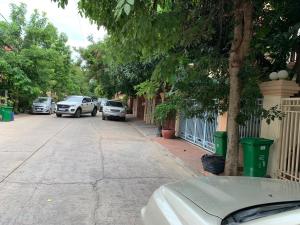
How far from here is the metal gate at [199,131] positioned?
14.4 meters

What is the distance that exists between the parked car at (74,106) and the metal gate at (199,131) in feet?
53.9

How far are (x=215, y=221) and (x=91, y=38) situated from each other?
33.9m

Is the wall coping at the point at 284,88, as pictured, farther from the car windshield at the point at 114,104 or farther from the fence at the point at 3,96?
the fence at the point at 3,96

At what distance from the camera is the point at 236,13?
7.46 metres

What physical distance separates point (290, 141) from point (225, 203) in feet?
21.0

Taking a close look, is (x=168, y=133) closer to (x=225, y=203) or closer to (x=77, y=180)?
(x=77, y=180)

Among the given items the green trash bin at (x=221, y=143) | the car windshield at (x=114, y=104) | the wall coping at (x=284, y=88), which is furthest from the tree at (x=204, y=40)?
the car windshield at (x=114, y=104)

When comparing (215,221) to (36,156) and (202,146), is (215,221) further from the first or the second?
(202,146)

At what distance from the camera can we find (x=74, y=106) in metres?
34.1

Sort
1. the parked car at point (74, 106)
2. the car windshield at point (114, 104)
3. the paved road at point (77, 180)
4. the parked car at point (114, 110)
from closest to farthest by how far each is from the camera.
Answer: the paved road at point (77, 180) → the parked car at point (114, 110) → the car windshield at point (114, 104) → the parked car at point (74, 106)

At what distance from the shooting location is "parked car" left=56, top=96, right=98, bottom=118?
3375 centimetres

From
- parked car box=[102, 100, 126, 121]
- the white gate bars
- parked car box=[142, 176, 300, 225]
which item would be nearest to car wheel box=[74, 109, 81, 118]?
parked car box=[102, 100, 126, 121]

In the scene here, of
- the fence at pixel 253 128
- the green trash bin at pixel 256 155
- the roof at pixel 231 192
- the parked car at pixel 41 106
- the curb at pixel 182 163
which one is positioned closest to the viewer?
the roof at pixel 231 192

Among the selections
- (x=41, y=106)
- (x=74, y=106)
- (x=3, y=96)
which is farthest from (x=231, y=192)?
(x=41, y=106)
